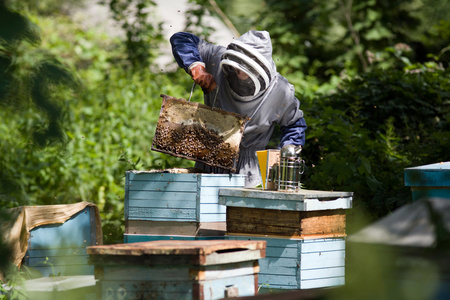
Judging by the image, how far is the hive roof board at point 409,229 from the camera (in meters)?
1.05

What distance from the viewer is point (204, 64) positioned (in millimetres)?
3020

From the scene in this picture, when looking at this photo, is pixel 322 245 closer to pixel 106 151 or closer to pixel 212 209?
pixel 212 209

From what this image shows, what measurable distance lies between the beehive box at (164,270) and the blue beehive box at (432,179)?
1.10 metres

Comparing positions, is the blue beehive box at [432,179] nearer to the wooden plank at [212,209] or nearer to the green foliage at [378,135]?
the green foliage at [378,135]

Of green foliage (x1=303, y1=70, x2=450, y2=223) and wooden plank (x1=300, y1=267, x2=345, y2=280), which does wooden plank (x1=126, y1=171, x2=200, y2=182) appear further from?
green foliage (x1=303, y1=70, x2=450, y2=223)

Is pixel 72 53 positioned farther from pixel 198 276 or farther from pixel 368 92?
pixel 198 276

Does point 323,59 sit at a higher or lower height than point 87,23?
lower

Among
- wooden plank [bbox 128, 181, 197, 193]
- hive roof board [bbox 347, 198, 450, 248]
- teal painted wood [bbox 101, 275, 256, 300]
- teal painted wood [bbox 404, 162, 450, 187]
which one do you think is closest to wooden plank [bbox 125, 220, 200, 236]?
wooden plank [bbox 128, 181, 197, 193]

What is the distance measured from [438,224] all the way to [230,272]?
1119 millimetres

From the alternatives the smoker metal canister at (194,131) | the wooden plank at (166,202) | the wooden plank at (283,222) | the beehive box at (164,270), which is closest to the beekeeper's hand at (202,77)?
the smoker metal canister at (194,131)

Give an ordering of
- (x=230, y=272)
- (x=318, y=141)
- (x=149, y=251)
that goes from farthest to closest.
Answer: (x=318, y=141)
(x=230, y=272)
(x=149, y=251)

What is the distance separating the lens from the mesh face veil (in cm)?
275

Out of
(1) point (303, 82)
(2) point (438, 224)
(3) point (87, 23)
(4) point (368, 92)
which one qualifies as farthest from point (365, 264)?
(3) point (87, 23)

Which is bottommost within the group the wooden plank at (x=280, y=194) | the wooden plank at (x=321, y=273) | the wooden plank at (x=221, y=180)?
the wooden plank at (x=321, y=273)
